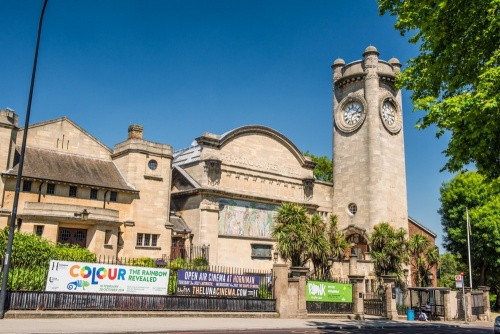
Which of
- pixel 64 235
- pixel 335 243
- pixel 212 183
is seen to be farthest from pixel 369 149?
pixel 64 235

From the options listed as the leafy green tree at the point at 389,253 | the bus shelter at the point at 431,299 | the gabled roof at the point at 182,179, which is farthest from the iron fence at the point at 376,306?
the gabled roof at the point at 182,179

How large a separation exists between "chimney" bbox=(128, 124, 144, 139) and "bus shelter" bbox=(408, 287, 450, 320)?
25.0 metres

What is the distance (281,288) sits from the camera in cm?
2597

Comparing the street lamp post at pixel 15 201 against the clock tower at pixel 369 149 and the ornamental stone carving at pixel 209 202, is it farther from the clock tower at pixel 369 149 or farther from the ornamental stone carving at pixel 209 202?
the clock tower at pixel 369 149

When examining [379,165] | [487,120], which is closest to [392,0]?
[487,120]

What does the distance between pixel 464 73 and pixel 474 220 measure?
121 feet

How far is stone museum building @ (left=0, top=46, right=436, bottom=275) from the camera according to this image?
3453 centimetres

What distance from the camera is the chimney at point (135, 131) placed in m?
40.2

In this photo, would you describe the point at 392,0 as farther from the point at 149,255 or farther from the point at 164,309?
the point at 149,255

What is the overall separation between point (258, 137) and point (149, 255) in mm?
16770

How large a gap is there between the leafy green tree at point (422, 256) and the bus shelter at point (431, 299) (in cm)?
728

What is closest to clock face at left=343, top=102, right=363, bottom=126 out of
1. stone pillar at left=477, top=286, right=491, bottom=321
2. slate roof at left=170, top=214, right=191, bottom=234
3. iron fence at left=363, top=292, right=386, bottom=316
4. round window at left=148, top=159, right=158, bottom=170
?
stone pillar at left=477, top=286, right=491, bottom=321

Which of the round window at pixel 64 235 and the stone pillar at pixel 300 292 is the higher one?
the round window at pixel 64 235

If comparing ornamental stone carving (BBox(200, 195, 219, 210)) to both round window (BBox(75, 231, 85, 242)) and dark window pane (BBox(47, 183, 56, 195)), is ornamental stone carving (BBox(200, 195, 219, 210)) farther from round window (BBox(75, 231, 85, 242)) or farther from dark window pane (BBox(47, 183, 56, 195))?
dark window pane (BBox(47, 183, 56, 195))
